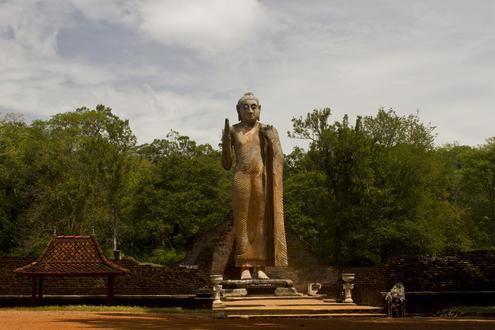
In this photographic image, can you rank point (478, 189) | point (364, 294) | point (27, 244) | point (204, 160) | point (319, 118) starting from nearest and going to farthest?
point (364, 294)
point (319, 118)
point (27, 244)
point (204, 160)
point (478, 189)

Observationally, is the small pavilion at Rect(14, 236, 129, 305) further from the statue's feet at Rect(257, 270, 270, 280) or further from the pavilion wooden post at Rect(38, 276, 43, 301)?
the statue's feet at Rect(257, 270, 270, 280)

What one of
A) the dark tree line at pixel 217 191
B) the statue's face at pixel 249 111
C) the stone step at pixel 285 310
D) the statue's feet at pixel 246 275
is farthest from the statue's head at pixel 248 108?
the dark tree line at pixel 217 191

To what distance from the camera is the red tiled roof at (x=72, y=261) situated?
2089 cm

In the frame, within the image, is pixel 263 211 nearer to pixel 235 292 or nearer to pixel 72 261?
pixel 235 292

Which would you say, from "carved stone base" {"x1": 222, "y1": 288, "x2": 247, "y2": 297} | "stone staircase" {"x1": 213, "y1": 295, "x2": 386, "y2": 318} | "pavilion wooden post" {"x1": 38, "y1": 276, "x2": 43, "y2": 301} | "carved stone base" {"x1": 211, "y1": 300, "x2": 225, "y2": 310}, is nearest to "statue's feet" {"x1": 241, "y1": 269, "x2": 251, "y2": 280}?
"carved stone base" {"x1": 222, "y1": 288, "x2": 247, "y2": 297}

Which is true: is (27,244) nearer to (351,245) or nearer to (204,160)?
(204,160)

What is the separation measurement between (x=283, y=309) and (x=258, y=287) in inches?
140

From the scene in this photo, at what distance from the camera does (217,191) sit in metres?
46.6

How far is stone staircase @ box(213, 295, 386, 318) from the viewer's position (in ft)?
51.5

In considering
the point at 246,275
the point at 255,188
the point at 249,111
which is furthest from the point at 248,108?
the point at 246,275

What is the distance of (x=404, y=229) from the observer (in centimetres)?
3503

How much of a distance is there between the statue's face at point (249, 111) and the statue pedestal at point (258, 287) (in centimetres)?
507

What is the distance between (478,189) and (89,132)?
29.6m

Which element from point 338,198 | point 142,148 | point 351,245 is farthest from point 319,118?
point 142,148
